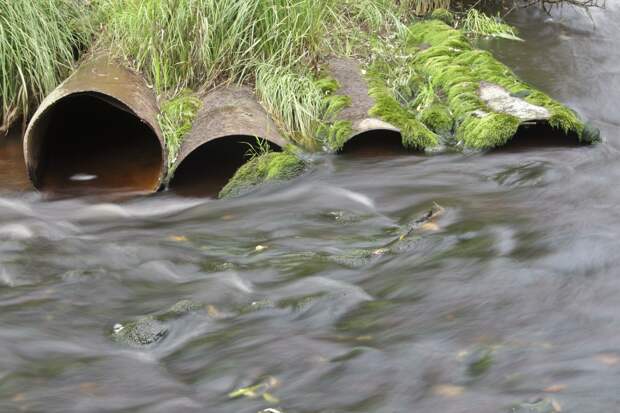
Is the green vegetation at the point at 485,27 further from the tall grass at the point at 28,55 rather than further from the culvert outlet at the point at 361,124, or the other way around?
the tall grass at the point at 28,55

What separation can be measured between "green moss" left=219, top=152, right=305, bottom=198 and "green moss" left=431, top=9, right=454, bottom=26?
3.96m

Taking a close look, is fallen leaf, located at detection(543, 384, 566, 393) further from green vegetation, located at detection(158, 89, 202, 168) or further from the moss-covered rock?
green vegetation, located at detection(158, 89, 202, 168)

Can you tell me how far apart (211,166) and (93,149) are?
4.13 ft

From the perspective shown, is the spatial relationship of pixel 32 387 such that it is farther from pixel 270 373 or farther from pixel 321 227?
pixel 321 227

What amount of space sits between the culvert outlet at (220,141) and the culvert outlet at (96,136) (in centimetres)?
23

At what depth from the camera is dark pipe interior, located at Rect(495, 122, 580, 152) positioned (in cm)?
686

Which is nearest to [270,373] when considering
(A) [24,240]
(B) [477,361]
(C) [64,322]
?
(B) [477,361]

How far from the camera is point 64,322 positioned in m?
4.60

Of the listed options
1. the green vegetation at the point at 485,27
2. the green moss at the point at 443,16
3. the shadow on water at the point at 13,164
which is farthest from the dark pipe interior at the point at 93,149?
the green vegetation at the point at 485,27

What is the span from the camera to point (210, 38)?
739cm

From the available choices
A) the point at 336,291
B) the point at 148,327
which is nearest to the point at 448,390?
the point at 336,291

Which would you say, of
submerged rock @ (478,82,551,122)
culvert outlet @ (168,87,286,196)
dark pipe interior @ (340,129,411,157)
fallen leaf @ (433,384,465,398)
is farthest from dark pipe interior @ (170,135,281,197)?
fallen leaf @ (433,384,465,398)

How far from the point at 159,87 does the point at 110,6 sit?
130cm

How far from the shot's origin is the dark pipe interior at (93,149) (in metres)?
6.96
